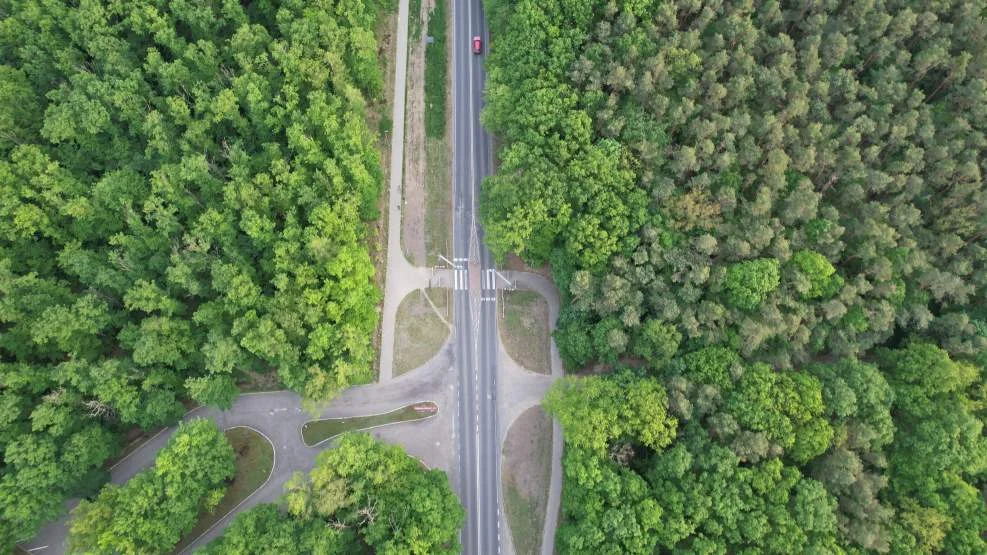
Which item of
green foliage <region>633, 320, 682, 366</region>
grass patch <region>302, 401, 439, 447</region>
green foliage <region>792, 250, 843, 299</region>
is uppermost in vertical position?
green foliage <region>792, 250, 843, 299</region>

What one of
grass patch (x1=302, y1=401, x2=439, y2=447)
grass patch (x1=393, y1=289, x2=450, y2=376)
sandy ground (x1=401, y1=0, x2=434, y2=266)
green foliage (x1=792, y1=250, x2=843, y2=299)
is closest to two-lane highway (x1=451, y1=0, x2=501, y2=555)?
grass patch (x1=393, y1=289, x2=450, y2=376)

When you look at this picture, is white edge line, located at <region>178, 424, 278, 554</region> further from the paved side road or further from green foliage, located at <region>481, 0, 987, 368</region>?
green foliage, located at <region>481, 0, 987, 368</region>

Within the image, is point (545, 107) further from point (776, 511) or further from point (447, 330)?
point (776, 511)

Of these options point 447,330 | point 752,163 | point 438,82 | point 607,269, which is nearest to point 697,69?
point 752,163

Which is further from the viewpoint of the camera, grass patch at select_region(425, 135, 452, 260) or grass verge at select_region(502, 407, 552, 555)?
grass patch at select_region(425, 135, 452, 260)

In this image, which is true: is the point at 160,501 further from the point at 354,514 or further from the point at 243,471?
the point at 354,514

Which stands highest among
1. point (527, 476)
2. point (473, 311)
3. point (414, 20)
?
point (414, 20)

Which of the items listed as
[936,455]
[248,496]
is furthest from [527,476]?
[936,455]

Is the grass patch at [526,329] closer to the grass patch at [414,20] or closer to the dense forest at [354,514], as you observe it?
the dense forest at [354,514]
